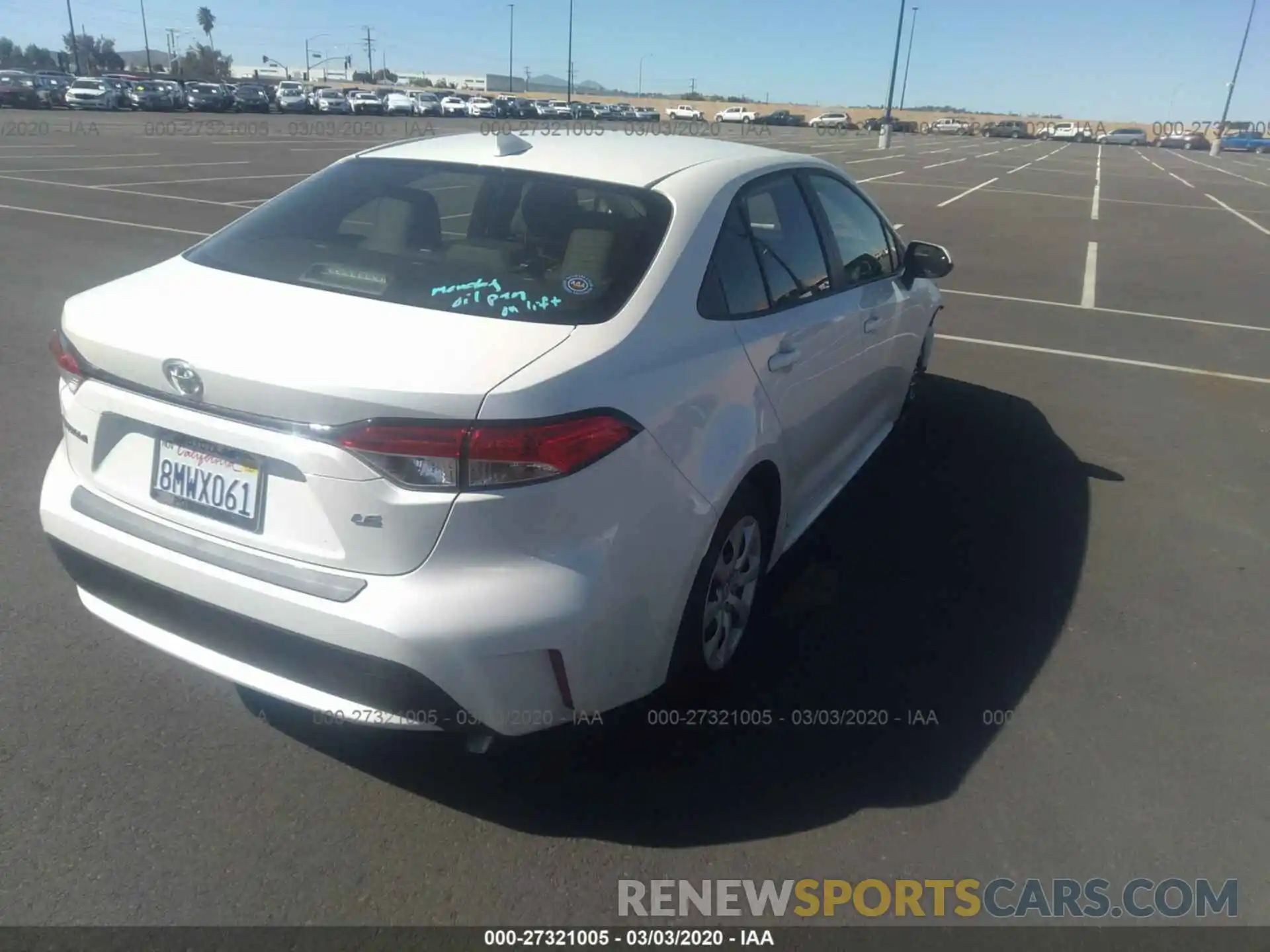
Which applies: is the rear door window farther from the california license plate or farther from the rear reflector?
the rear reflector

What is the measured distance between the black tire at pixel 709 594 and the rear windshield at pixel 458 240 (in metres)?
0.76

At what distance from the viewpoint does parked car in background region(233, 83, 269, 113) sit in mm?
53469

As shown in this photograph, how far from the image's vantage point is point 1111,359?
27.7 ft

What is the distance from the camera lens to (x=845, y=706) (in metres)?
3.41

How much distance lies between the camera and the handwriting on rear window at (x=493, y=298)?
2.76 meters

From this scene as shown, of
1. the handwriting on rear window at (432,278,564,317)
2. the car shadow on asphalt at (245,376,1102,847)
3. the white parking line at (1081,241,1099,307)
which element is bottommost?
the white parking line at (1081,241,1099,307)

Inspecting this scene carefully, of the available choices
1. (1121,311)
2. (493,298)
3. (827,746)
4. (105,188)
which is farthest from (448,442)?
(105,188)

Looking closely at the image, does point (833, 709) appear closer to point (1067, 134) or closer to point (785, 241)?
point (785, 241)

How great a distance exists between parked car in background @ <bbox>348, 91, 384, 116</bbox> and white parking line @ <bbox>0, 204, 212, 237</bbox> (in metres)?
47.2

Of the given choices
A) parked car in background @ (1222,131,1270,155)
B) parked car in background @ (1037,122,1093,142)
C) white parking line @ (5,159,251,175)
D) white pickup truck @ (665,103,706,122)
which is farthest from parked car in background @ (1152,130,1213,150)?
white parking line @ (5,159,251,175)

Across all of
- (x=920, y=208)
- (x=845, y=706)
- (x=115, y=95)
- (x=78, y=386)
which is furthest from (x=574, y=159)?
(x=115, y=95)

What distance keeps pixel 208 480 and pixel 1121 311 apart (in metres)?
10.3
